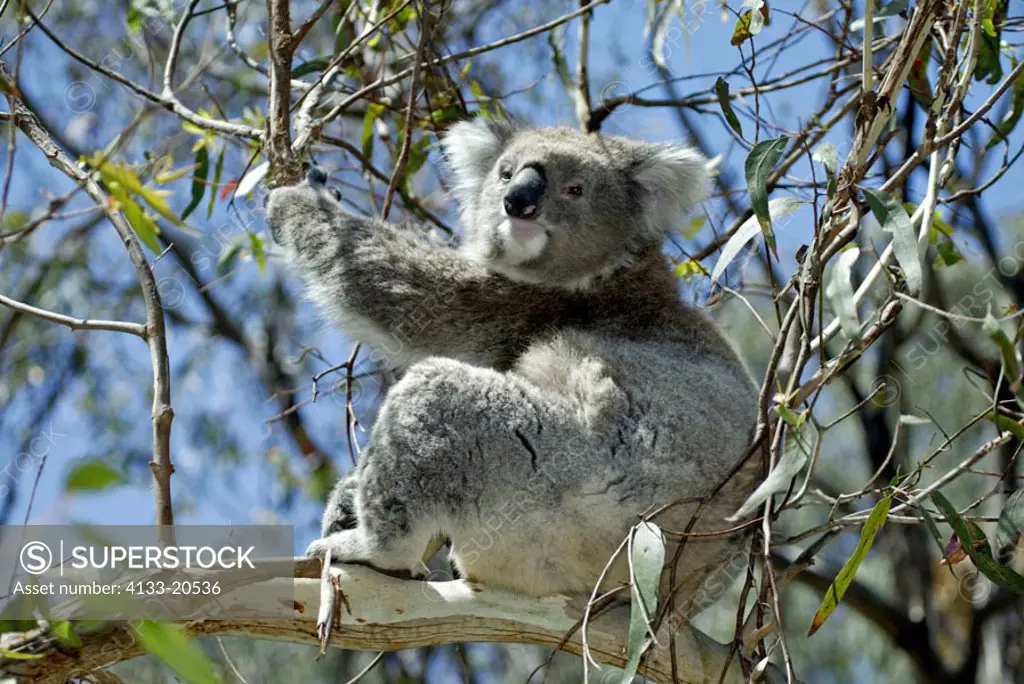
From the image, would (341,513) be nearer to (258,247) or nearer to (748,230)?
(258,247)

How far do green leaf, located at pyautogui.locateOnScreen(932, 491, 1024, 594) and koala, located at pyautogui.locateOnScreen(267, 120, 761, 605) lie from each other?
676 mm

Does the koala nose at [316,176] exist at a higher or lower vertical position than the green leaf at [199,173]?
lower

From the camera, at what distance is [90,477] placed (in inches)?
57.1

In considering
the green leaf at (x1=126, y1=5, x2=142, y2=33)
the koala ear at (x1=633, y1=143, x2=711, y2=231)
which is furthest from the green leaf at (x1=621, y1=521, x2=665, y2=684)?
the green leaf at (x1=126, y1=5, x2=142, y2=33)

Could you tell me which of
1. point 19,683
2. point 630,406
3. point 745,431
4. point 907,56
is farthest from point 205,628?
point 907,56

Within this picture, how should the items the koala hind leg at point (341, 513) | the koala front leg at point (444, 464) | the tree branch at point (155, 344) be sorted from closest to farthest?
the tree branch at point (155, 344) < the koala front leg at point (444, 464) < the koala hind leg at point (341, 513)

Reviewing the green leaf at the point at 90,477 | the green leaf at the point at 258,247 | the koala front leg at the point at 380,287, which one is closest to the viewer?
the green leaf at the point at 90,477

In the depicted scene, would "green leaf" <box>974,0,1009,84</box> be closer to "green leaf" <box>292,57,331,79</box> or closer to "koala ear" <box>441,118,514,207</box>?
"koala ear" <box>441,118,514,207</box>

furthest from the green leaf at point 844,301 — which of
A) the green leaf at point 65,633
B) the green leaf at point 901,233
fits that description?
the green leaf at point 65,633

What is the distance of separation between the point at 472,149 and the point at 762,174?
1863 millimetres

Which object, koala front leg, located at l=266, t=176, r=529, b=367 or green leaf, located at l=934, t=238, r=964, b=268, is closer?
koala front leg, located at l=266, t=176, r=529, b=367

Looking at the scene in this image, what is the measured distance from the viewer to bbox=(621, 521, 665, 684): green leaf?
2648 mm

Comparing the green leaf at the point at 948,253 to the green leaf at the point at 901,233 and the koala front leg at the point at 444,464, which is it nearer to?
the green leaf at the point at 901,233

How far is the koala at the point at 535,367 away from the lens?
3.20m
